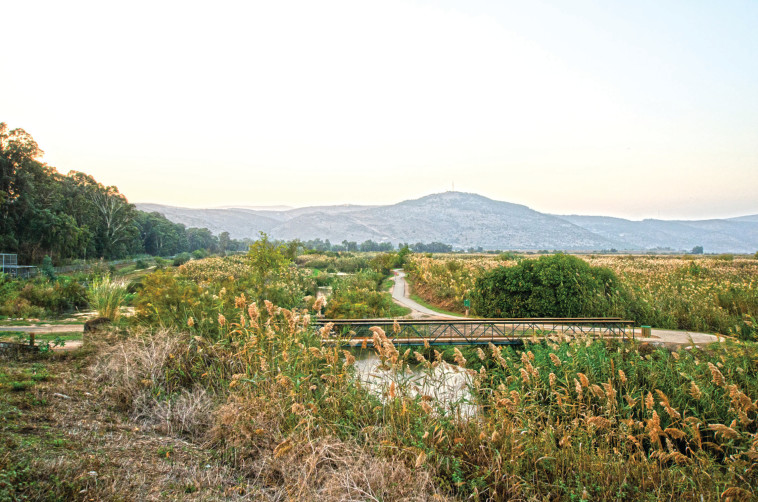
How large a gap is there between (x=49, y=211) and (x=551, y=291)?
1708 inches

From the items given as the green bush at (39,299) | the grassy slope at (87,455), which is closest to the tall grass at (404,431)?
the grassy slope at (87,455)

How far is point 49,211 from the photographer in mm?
38719

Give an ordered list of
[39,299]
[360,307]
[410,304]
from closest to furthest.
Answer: [360,307]
[39,299]
[410,304]

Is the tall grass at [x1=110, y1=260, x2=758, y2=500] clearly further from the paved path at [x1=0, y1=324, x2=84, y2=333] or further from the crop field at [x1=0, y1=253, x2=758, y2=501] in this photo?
the paved path at [x1=0, y1=324, x2=84, y2=333]

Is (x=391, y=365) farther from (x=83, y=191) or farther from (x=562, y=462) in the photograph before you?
(x=83, y=191)

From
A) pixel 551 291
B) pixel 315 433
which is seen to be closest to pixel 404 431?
pixel 315 433

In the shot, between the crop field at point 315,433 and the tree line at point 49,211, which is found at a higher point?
the tree line at point 49,211

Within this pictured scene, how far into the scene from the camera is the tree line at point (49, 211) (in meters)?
37.2

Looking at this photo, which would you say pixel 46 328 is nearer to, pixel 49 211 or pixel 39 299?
pixel 39 299

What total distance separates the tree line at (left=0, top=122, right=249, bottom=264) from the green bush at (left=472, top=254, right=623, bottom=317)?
32883 millimetres

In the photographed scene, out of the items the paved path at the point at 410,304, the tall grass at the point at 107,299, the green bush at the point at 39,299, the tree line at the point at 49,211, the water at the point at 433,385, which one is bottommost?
the paved path at the point at 410,304

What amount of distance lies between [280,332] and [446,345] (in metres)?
6.33

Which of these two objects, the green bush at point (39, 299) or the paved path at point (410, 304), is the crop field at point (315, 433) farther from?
the green bush at point (39, 299)

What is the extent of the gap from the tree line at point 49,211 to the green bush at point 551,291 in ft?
108
